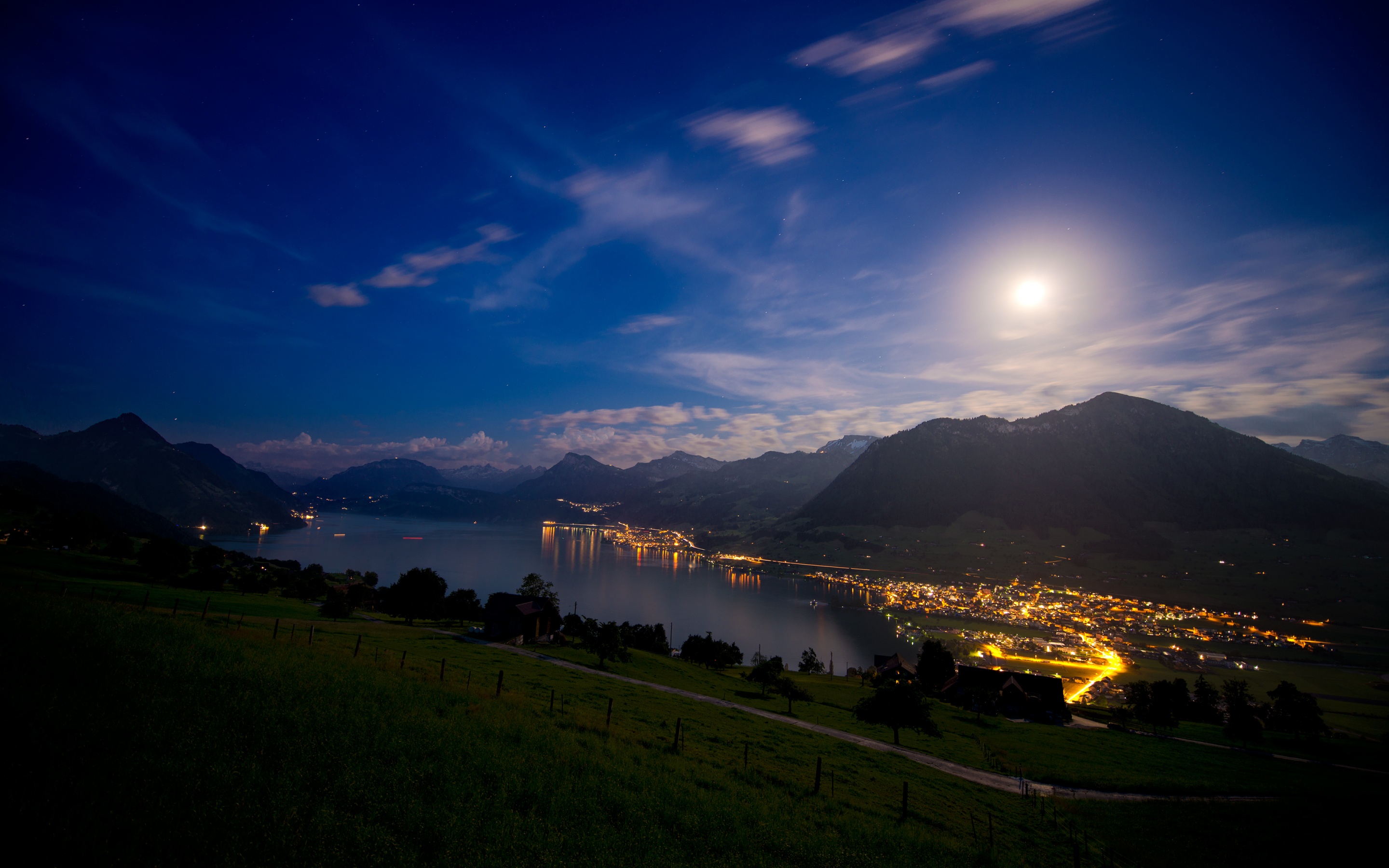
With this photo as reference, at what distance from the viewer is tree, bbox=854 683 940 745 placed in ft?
120

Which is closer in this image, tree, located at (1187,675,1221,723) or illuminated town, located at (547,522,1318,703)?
tree, located at (1187,675,1221,723)

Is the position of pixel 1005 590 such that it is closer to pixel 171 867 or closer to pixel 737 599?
pixel 737 599

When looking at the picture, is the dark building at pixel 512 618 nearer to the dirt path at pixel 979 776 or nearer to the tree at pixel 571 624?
the tree at pixel 571 624

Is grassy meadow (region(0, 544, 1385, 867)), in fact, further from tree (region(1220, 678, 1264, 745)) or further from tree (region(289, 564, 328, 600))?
tree (region(289, 564, 328, 600))

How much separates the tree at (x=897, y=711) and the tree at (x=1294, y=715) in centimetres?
6006

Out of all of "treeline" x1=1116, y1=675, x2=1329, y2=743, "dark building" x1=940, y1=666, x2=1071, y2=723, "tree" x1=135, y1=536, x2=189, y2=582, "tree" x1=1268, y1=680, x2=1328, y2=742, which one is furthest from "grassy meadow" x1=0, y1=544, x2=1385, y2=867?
"tree" x1=135, y1=536, x2=189, y2=582

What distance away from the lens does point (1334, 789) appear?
3866cm

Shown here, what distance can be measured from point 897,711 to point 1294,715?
221ft

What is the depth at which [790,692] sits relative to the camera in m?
48.9

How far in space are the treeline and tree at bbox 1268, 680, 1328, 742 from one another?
0.06 m

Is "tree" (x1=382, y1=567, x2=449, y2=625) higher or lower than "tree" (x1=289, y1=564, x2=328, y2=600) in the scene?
higher

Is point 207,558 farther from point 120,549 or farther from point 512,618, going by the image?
point 512,618

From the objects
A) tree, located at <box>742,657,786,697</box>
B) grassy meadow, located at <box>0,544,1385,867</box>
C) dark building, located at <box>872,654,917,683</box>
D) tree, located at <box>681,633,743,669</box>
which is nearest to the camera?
grassy meadow, located at <box>0,544,1385,867</box>

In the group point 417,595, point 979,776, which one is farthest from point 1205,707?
point 417,595
